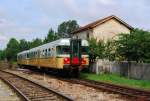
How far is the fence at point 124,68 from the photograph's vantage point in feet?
93.4

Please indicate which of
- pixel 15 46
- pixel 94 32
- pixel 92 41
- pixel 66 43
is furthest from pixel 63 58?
pixel 15 46

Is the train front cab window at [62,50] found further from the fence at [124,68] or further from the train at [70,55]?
the fence at [124,68]

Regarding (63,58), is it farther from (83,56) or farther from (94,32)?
(94,32)

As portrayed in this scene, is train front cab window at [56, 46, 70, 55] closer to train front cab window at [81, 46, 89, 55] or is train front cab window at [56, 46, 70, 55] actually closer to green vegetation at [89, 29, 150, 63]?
train front cab window at [81, 46, 89, 55]

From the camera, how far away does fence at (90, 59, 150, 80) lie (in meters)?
28.5

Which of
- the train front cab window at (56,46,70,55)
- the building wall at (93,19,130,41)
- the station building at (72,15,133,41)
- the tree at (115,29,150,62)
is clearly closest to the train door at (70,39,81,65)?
the train front cab window at (56,46,70,55)

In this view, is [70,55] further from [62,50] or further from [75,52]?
[62,50]

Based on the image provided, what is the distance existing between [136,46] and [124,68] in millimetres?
2255

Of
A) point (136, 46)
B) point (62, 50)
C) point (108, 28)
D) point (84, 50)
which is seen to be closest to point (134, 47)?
point (136, 46)

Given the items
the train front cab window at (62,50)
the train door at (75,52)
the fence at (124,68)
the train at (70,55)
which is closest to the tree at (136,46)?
the fence at (124,68)

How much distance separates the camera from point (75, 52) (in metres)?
31.5

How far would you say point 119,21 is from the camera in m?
54.8

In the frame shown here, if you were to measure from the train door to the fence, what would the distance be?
12.7ft

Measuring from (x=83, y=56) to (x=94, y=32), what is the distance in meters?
21.1
